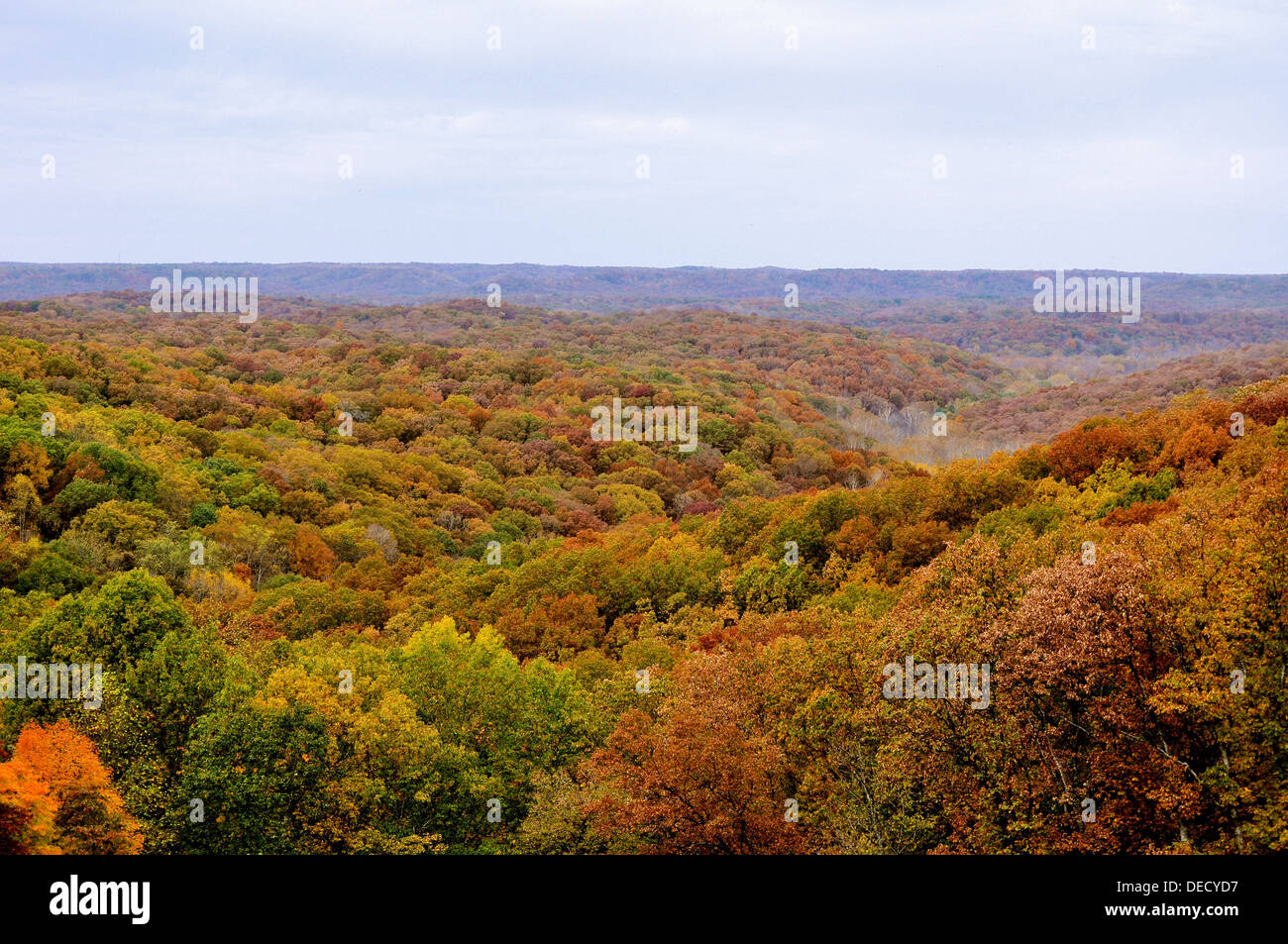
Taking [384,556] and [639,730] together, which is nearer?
[639,730]

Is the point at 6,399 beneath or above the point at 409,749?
above
